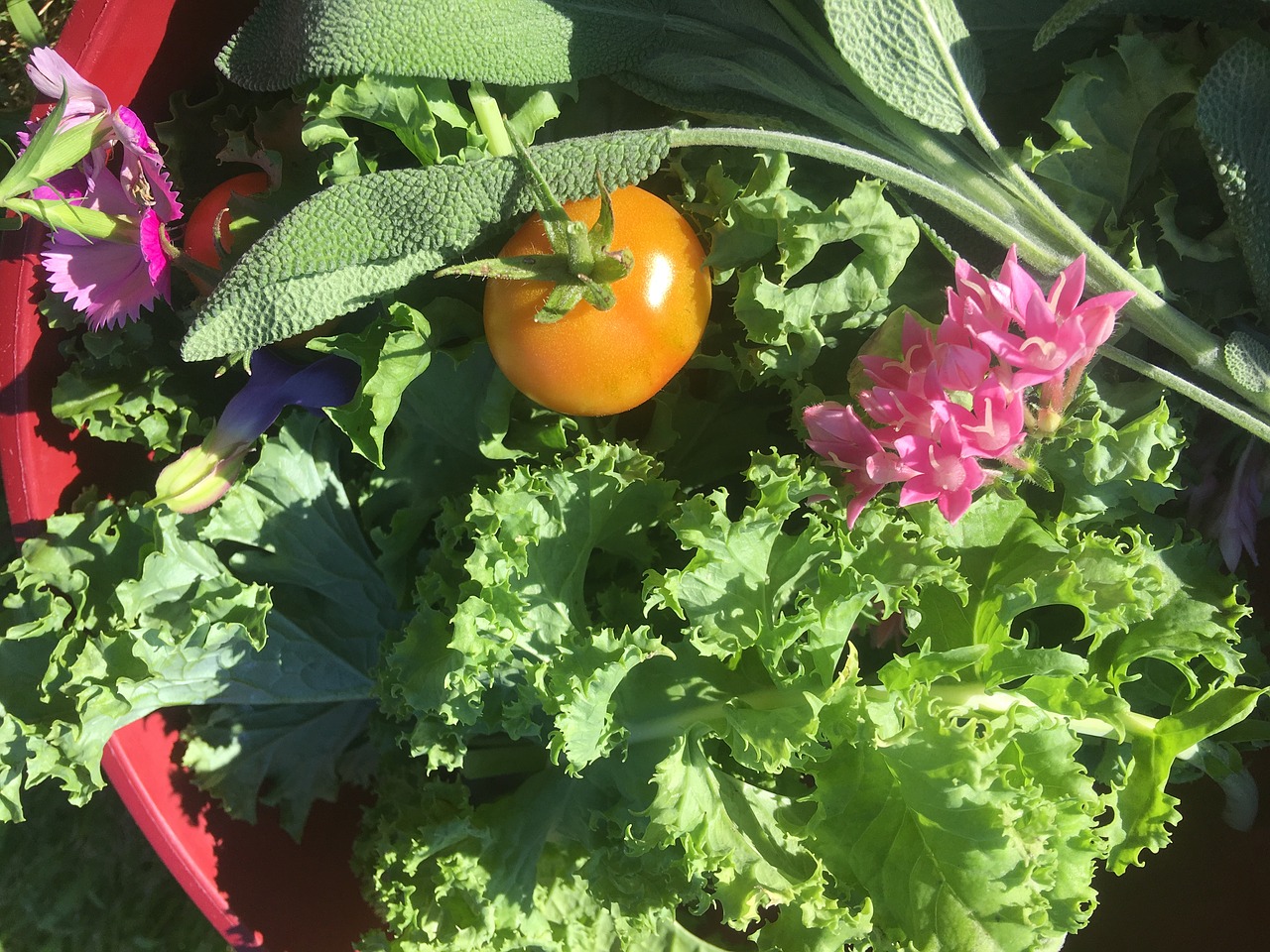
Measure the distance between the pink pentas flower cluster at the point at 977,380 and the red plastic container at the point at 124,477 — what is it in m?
0.67

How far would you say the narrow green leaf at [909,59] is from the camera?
755 millimetres

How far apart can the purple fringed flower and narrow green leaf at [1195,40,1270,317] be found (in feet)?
2.37

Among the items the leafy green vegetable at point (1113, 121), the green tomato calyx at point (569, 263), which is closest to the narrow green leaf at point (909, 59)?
the leafy green vegetable at point (1113, 121)

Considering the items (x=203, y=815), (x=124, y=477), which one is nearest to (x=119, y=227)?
(x=124, y=477)

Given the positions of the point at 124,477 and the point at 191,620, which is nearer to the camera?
the point at 191,620

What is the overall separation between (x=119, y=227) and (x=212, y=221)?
0.23ft

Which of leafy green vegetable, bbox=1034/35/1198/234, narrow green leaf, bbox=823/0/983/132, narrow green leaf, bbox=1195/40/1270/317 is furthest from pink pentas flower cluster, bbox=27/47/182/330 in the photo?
narrow green leaf, bbox=1195/40/1270/317

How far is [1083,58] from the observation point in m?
0.88

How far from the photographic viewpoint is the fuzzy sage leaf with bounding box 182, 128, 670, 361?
72 cm

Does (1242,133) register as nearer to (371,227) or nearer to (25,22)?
(371,227)

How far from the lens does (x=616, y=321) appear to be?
30.5 inches

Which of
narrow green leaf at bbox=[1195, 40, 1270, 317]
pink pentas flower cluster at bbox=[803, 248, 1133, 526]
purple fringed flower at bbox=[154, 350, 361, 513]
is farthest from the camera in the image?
purple fringed flower at bbox=[154, 350, 361, 513]

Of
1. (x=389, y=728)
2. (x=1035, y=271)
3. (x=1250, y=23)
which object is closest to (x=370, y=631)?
(x=389, y=728)

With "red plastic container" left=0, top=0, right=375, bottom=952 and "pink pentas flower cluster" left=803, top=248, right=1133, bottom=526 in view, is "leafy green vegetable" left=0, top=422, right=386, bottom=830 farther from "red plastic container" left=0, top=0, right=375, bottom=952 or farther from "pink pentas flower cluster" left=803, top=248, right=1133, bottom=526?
"pink pentas flower cluster" left=803, top=248, right=1133, bottom=526
